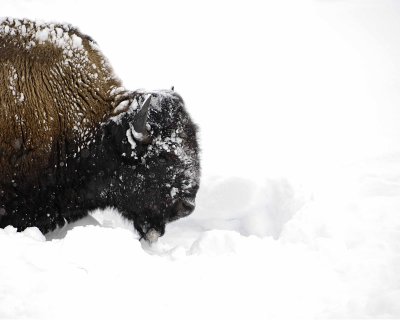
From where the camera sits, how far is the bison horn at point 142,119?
3.71m

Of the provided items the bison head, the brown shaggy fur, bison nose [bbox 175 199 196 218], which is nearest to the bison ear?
the bison head

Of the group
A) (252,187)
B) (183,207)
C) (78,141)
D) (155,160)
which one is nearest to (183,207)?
(183,207)

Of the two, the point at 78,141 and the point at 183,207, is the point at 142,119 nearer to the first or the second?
the point at 78,141

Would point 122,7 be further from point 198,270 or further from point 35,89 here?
point 198,270

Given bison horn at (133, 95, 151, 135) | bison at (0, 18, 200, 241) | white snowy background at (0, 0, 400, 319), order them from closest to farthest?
white snowy background at (0, 0, 400, 319), bison horn at (133, 95, 151, 135), bison at (0, 18, 200, 241)

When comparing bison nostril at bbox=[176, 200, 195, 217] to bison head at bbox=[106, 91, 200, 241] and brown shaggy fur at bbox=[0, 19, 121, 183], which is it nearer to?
bison head at bbox=[106, 91, 200, 241]

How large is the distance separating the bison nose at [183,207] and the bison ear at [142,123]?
670 millimetres

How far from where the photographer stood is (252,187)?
5367 millimetres

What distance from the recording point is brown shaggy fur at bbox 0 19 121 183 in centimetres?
379

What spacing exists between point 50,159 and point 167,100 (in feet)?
3.85

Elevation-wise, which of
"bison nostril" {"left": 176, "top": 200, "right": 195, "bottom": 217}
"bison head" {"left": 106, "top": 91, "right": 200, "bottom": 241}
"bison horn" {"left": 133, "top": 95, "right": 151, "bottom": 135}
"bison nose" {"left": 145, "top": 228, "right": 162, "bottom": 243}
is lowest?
"bison nose" {"left": 145, "top": 228, "right": 162, "bottom": 243}

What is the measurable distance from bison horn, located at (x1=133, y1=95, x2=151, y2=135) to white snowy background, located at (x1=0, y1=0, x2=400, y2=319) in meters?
0.91

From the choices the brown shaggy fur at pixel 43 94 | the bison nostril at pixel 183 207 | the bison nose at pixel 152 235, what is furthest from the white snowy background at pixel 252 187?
the brown shaggy fur at pixel 43 94

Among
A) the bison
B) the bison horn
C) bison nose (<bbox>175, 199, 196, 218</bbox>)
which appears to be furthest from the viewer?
bison nose (<bbox>175, 199, 196, 218</bbox>)
